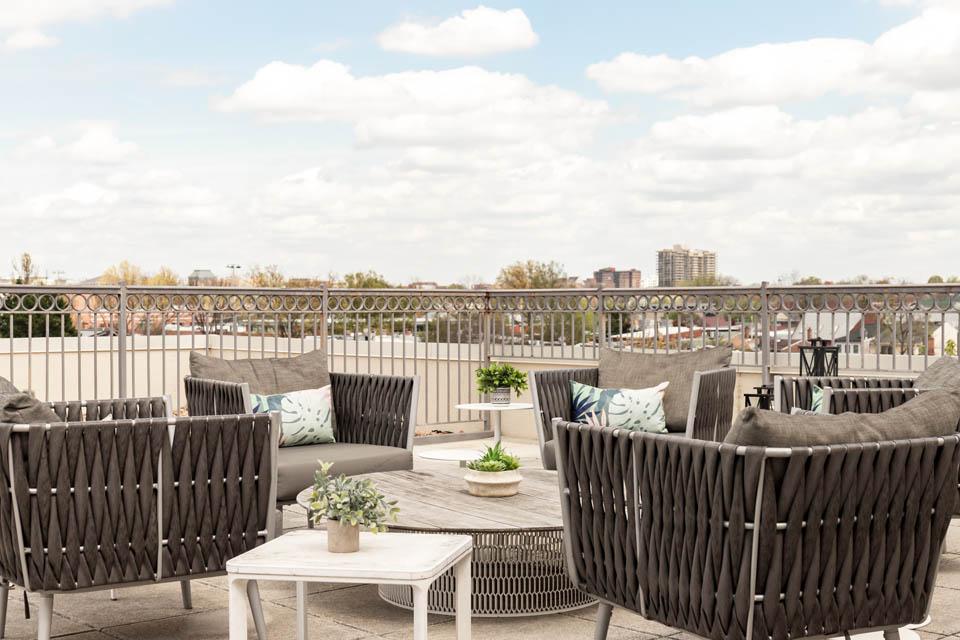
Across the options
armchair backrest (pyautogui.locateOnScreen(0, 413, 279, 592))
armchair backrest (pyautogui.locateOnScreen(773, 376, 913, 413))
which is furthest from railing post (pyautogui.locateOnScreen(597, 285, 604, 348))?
armchair backrest (pyautogui.locateOnScreen(0, 413, 279, 592))

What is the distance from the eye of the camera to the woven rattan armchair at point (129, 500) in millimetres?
3131

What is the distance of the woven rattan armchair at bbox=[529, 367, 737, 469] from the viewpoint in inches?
223

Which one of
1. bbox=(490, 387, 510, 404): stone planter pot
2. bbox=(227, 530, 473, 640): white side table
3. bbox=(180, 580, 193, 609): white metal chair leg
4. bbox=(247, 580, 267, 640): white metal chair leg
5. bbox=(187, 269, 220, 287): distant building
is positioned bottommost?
bbox=(180, 580, 193, 609): white metal chair leg

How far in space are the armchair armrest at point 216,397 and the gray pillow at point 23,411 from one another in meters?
1.64

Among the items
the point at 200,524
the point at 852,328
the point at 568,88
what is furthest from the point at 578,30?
the point at 200,524

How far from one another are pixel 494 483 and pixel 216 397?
5.69 feet

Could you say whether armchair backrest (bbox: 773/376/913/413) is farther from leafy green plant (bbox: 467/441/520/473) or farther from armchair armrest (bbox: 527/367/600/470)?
leafy green plant (bbox: 467/441/520/473)

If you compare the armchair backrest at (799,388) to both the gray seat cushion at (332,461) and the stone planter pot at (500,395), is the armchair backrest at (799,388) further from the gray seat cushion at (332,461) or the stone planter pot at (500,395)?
the stone planter pot at (500,395)

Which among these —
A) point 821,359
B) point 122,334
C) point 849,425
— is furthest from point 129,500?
point 821,359

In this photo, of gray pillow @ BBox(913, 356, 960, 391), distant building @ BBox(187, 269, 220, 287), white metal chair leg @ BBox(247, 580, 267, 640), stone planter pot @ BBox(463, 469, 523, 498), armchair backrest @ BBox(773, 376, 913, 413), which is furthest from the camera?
distant building @ BBox(187, 269, 220, 287)

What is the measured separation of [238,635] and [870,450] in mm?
1637

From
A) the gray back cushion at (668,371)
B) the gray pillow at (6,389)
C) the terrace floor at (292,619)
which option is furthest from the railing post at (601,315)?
the gray pillow at (6,389)

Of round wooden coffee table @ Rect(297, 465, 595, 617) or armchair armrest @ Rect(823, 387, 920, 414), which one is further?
armchair armrest @ Rect(823, 387, 920, 414)

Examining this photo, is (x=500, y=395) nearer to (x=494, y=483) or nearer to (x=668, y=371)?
(x=668, y=371)
